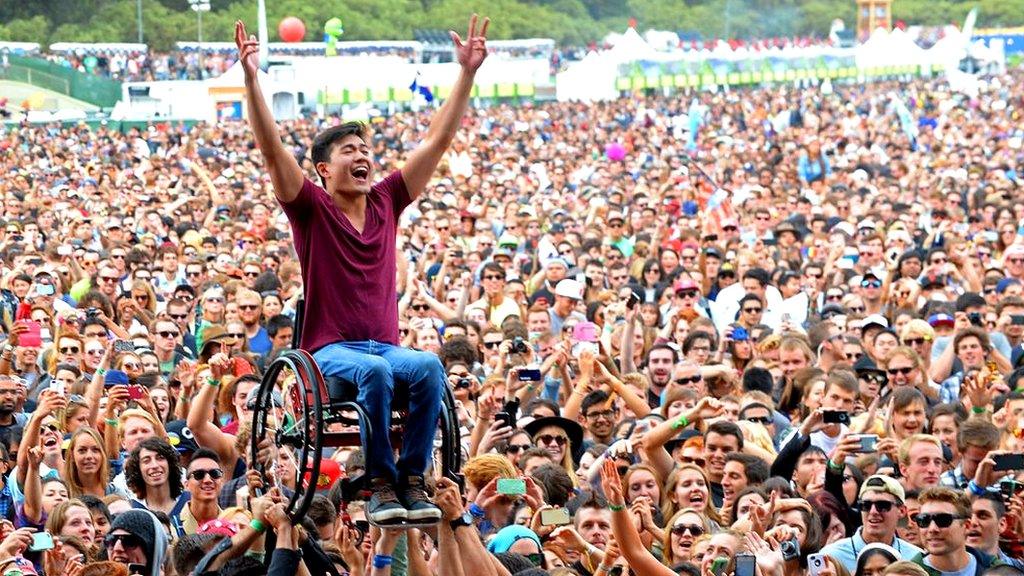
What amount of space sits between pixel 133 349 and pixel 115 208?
11.4 m

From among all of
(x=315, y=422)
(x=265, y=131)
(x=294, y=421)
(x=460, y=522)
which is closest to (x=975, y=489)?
(x=460, y=522)

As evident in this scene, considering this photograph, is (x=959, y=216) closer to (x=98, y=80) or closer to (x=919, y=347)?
(x=919, y=347)

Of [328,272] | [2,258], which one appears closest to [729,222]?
[2,258]

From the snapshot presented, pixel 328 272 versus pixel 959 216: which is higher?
pixel 328 272

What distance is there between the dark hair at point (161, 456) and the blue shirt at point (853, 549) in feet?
9.27

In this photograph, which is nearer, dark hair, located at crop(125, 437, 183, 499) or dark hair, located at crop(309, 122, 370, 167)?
dark hair, located at crop(309, 122, 370, 167)

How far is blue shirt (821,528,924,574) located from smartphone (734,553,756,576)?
55.4 inches

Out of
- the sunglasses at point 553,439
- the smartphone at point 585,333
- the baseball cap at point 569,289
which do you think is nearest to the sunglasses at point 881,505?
the sunglasses at point 553,439

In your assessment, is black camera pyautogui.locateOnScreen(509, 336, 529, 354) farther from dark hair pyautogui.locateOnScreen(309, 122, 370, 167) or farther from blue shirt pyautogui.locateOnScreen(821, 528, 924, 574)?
dark hair pyautogui.locateOnScreen(309, 122, 370, 167)

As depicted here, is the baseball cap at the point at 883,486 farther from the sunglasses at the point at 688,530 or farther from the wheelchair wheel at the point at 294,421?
the wheelchair wheel at the point at 294,421

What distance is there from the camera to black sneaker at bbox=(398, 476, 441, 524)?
6242 mm

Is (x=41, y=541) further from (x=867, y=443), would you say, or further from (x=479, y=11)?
(x=479, y=11)

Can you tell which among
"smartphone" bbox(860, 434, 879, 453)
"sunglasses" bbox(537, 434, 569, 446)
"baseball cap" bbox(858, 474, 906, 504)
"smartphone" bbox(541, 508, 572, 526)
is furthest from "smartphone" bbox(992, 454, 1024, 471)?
"sunglasses" bbox(537, 434, 569, 446)

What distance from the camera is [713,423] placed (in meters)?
9.67
